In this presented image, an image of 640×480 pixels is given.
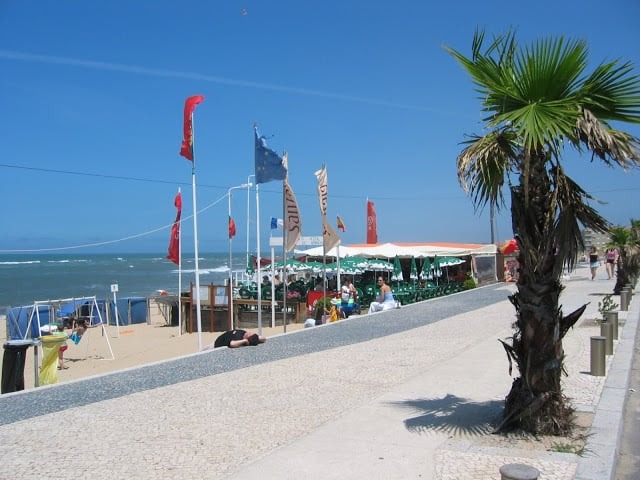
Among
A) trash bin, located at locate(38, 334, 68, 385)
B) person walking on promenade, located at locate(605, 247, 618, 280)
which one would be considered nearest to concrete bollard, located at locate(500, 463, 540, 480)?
trash bin, located at locate(38, 334, 68, 385)

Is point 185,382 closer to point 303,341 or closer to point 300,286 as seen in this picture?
point 303,341

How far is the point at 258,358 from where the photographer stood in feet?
34.6

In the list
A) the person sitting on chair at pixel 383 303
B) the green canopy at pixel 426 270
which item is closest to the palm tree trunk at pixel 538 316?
the person sitting on chair at pixel 383 303

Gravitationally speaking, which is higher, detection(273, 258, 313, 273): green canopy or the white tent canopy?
the white tent canopy

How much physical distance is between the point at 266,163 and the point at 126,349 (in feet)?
26.9

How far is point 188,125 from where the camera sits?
44.5 ft

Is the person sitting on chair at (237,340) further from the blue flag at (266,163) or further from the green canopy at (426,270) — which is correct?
the green canopy at (426,270)

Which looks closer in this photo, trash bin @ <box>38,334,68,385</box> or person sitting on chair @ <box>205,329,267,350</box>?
trash bin @ <box>38,334,68,385</box>

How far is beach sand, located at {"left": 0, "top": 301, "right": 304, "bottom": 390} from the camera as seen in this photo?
1523 cm

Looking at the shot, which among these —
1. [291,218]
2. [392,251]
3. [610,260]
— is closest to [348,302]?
[291,218]

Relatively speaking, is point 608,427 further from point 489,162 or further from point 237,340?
point 237,340

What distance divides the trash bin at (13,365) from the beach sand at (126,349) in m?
2.89

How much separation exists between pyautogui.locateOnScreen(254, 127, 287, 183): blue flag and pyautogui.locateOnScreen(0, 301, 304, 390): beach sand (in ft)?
13.2

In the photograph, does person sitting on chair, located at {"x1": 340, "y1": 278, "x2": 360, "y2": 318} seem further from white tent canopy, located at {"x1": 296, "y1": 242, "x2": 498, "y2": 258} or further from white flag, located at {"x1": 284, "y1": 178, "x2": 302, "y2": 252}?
white tent canopy, located at {"x1": 296, "y1": 242, "x2": 498, "y2": 258}
